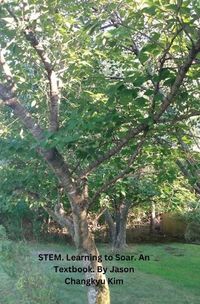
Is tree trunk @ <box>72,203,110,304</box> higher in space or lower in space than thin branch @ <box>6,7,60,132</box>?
lower

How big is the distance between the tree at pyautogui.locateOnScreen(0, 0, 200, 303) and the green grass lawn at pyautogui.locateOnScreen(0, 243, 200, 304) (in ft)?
6.46

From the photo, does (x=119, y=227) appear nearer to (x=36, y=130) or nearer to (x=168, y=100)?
(x=36, y=130)

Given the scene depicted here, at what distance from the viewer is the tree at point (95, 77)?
2168 mm

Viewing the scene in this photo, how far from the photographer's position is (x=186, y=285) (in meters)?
6.79

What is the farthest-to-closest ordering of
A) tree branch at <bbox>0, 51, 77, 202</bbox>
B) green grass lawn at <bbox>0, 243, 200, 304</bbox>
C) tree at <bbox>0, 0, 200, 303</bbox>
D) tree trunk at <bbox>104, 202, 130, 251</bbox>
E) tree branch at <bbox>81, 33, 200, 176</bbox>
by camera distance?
tree trunk at <bbox>104, 202, 130, 251</bbox>, green grass lawn at <bbox>0, 243, 200, 304</bbox>, tree branch at <bbox>0, 51, 77, 202</bbox>, tree at <bbox>0, 0, 200, 303</bbox>, tree branch at <bbox>81, 33, 200, 176</bbox>

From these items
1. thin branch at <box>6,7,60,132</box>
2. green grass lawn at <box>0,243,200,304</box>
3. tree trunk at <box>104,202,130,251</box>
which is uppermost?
thin branch at <box>6,7,60,132</box>

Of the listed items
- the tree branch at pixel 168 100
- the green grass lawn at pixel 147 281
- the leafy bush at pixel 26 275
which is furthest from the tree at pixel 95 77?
the green grass lawn at pixel 147 281

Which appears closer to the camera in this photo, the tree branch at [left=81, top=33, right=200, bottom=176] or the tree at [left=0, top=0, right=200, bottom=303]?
the tree branch at [left=81, top=33, right=200, bottom=176]

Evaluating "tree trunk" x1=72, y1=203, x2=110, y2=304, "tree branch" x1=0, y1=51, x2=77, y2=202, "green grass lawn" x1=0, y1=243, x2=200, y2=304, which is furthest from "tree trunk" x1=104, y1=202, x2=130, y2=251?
"tree branch" x1=0, y1=51, x2=77, y2=202

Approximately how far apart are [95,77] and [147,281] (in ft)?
16.8

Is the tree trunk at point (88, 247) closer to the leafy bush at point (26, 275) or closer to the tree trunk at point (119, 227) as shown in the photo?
the leafy bush at point (26, 275)

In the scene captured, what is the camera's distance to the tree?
2.17 m

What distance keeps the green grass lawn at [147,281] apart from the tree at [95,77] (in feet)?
6.46

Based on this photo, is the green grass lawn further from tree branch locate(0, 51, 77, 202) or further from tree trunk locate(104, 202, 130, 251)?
tree branch locate(0, 51, 77, 202)
